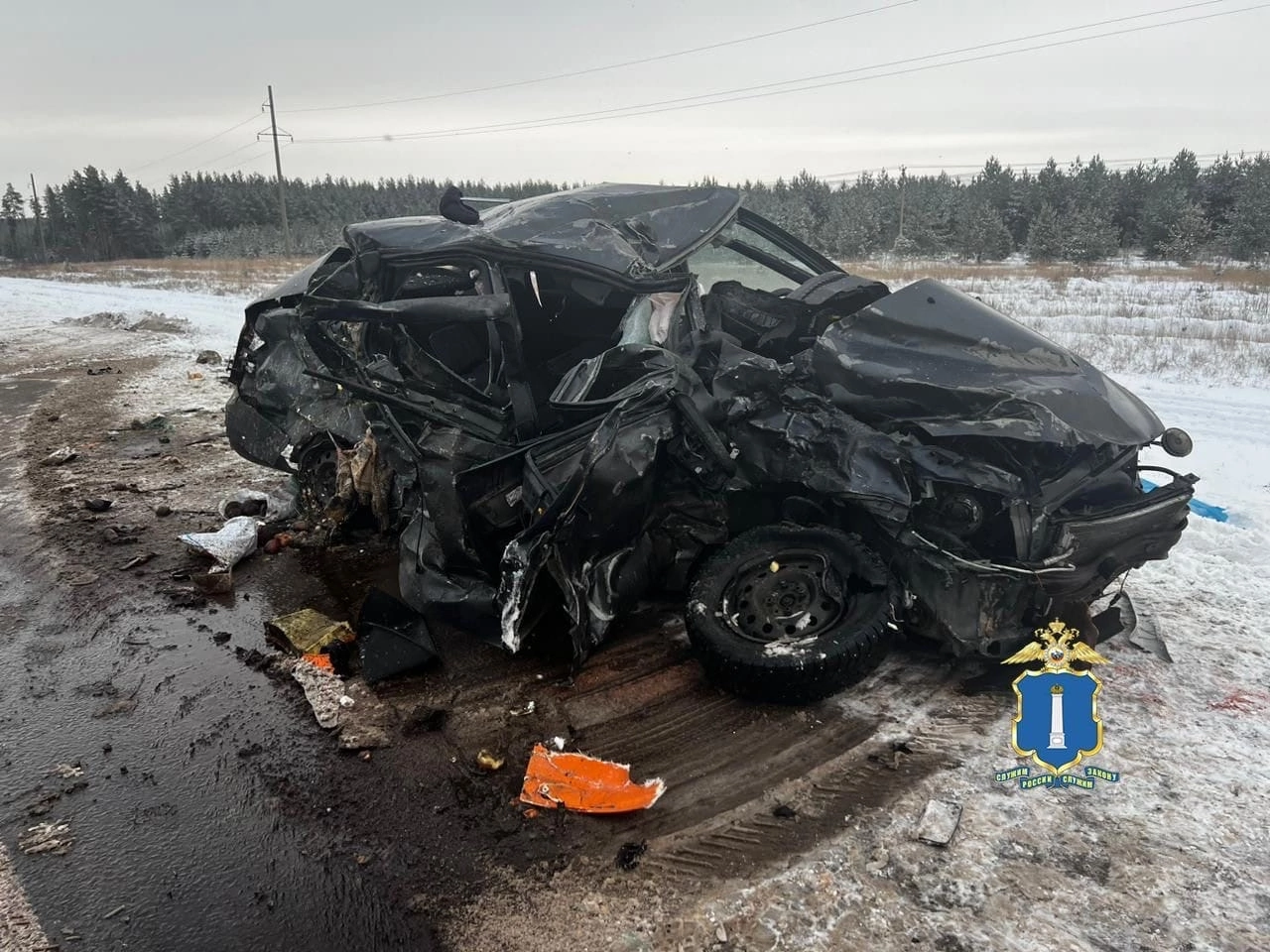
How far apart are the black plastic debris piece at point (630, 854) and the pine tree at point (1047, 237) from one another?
43.0 m

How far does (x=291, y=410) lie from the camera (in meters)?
5.15

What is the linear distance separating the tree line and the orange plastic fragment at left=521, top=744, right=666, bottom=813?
9.94m

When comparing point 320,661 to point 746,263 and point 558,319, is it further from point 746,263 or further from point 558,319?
point 746,263

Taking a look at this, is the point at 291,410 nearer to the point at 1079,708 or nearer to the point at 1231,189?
the point at 1079,708

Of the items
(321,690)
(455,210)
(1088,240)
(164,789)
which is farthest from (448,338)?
(1088,240)

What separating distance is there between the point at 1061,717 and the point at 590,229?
9.81 ft

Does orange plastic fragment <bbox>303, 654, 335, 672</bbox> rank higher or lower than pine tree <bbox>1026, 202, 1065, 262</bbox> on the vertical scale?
lower

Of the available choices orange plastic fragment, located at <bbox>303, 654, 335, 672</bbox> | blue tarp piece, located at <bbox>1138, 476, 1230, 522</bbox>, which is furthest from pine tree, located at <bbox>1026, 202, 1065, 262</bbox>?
orange plastic fragment, located at <bbox>303, 654, 335, 672</bbox>

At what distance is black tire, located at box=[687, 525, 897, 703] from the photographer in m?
3.06

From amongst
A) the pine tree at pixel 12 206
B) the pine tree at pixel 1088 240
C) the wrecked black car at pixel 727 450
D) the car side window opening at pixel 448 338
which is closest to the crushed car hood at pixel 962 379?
the wrecked black car at pixel 727 450

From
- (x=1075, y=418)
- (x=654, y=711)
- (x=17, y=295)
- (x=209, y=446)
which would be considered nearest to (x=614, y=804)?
(x=654, y=711)

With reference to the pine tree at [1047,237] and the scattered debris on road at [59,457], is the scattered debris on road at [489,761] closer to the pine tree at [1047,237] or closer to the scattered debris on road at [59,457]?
the scattered debris on road at [59,457]

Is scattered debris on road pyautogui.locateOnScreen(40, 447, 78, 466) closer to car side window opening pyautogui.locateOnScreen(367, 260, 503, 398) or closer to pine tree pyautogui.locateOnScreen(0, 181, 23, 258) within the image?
car side window opening pyautogui.locateOnScreen(367, 260, 503, 398)

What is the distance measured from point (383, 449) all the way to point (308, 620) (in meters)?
0.91
